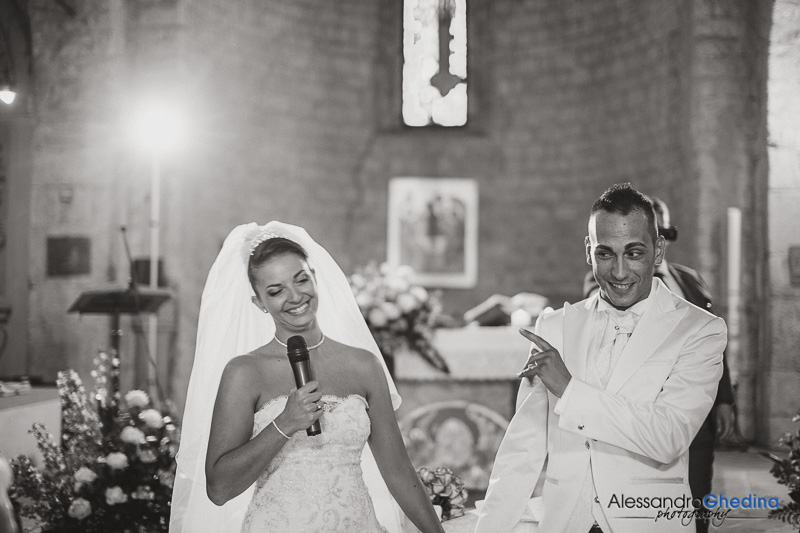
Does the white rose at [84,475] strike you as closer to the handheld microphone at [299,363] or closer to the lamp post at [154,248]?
the handheld microphone at [299,363]

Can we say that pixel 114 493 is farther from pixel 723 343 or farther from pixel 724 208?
pixel 724 208

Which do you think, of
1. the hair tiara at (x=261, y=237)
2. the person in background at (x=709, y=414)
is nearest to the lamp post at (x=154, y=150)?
the person in background at (x=709, y=414)

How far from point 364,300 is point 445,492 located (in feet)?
8.61

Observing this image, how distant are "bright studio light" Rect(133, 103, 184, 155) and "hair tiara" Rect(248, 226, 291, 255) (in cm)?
433

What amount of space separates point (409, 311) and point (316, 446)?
3422mm

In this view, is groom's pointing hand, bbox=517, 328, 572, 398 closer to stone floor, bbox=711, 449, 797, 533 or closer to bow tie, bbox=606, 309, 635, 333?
bow tie, bbox=606, 309, 635, 333

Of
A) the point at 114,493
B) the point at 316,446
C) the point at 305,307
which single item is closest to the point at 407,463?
the point at 316,446

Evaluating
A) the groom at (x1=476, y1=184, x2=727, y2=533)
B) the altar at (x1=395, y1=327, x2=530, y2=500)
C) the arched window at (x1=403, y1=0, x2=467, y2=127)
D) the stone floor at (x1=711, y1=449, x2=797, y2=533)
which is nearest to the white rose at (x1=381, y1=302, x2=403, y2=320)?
the altar at (x1=395, y1=327, x2=530, y2=500)

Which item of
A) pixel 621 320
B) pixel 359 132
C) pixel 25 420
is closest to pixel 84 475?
pixel 25 420

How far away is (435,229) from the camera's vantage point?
9492mm

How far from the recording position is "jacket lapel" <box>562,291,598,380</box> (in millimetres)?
2264

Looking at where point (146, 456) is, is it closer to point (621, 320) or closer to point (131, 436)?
point (131, 436)

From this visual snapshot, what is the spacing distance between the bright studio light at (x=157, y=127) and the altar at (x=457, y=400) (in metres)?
2.69

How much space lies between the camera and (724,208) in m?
6.75
